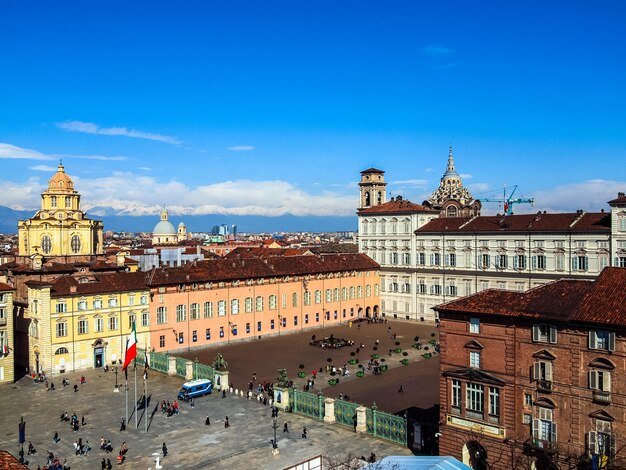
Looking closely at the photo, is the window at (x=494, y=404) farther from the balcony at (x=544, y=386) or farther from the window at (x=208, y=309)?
the window at (x=208, y=309)

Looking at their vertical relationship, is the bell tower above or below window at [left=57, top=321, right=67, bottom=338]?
above

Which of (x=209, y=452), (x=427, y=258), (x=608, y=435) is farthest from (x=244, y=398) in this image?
(x=427, y=258)

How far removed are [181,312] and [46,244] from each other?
3475 cm

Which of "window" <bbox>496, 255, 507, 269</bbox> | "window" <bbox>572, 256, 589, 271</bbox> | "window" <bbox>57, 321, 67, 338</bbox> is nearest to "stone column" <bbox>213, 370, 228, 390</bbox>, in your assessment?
"window" <bbox>57, 321, 67, 338</bbox>

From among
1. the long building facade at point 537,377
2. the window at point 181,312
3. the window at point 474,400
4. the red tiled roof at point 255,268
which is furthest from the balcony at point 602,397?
the window at point 181,312

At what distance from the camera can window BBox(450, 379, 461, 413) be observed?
113 feet

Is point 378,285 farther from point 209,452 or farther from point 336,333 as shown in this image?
point 209,452

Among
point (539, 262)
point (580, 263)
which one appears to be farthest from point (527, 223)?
point (580, 263)

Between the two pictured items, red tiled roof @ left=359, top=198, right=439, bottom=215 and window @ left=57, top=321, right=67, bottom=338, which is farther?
red tiled roof @ left=359, top=198, right=439, bottom=215

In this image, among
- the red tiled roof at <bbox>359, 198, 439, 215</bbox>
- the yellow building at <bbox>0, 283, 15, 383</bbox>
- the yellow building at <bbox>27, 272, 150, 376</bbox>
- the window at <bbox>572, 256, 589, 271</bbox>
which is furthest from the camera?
the red tiled roof at <bbox>359, 198, 439, 215</bbox>

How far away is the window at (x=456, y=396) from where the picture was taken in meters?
34.6

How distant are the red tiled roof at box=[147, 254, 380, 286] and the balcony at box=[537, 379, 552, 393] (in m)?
46.6

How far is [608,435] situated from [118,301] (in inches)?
1950

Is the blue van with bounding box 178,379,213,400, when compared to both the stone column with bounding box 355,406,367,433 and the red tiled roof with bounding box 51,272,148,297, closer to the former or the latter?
the stone column with bounding box 355,406,367,433
